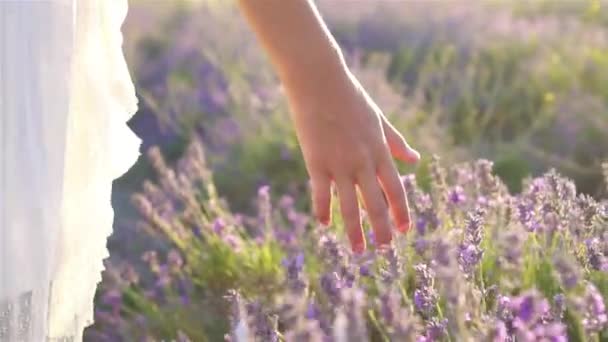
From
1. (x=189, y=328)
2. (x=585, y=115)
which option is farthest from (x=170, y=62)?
(x=189, y=328)

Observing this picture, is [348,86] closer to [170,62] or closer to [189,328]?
[189,328]

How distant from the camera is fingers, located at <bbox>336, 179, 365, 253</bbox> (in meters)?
1.46

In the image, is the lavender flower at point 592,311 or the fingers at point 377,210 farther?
the fingers at point 377,210

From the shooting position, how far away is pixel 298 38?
149 centimetres

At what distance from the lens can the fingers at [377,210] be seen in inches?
56.7

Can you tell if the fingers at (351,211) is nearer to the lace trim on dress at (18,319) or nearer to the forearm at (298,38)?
the forearm at (298,38)

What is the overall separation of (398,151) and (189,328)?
1.11m

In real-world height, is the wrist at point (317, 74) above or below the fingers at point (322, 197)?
above

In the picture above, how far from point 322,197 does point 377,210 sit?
0.08 metres

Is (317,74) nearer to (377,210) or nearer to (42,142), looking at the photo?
(377,210)

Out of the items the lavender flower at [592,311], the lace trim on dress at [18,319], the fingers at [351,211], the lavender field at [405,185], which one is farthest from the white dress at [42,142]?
the lavender flower at [592,311]

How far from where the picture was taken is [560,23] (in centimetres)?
612

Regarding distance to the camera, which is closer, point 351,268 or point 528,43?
point 351,268

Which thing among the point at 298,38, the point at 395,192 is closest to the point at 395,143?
the point at 395,192
